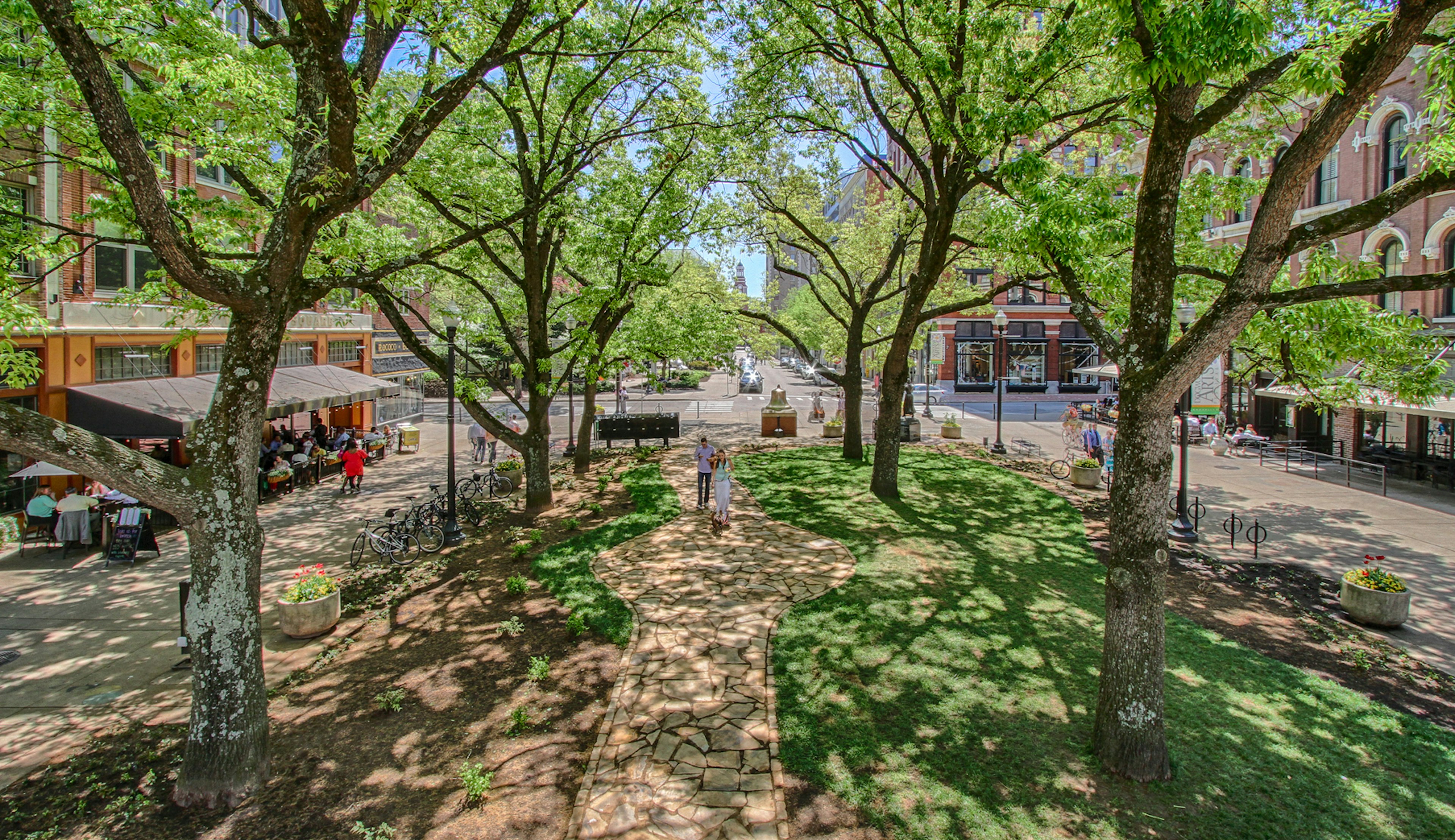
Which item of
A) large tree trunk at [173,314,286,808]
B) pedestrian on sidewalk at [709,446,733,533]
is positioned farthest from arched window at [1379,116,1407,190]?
large tree trunk at [173,314,286,808]

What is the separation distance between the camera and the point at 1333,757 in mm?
7020

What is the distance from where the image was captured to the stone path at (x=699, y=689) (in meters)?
6.12

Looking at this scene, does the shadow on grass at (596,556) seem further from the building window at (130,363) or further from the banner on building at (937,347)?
the banner on building at (937,347)

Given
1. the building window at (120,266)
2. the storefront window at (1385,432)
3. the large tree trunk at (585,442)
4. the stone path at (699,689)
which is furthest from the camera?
the storefront window at (1385,432)

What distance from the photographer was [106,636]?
1029 centimetres

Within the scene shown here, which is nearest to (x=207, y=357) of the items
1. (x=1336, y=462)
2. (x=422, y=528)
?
(x=422, y=528)

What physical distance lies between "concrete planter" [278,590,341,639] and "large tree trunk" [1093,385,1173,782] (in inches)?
394

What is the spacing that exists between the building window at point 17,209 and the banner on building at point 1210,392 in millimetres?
37735

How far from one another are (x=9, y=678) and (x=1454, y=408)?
2870cm

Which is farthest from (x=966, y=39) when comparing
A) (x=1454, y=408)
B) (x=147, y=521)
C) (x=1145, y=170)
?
(x=147, y=521)

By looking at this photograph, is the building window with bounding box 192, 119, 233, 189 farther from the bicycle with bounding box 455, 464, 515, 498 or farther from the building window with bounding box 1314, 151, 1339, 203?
the building window with bounding box 1314, 151, 1339, 203

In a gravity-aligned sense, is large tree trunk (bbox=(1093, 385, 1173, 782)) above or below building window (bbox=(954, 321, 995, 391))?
below

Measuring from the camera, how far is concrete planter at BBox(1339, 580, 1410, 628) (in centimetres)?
1027

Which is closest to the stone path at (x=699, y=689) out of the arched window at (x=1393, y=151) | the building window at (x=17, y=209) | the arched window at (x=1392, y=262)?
the building window at (x=17, y=209)
